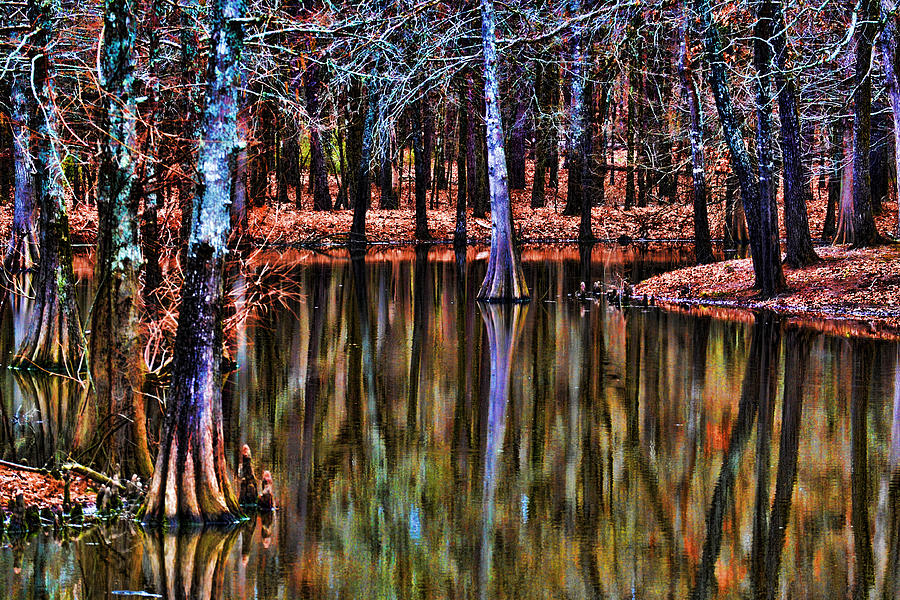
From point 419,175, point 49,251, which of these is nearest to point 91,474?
point 49,251

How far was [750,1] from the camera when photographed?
22453 mm

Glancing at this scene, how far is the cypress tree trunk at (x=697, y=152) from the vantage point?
29.3 meters

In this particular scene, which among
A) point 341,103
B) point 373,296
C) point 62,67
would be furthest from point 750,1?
point 341,103

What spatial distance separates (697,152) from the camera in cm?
3070

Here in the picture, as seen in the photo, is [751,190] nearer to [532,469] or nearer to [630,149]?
[532,469]

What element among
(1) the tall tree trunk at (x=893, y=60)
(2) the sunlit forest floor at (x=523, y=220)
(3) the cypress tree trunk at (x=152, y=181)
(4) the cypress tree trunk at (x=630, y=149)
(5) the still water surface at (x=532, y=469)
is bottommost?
(5) the still water surface at (x=532, y=469)

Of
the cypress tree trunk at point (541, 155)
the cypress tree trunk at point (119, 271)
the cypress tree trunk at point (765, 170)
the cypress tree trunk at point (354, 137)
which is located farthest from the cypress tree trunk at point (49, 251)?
the cypress tree trunk at point (541, 155)

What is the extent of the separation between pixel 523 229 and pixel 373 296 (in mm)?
26419

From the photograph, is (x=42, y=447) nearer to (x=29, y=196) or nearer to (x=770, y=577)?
(x=770, y=577)

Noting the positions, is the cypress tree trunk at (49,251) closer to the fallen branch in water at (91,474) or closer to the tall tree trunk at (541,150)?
the fallen branch in water at (91,474)

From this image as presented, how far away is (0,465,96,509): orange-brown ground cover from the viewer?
31.0 feet

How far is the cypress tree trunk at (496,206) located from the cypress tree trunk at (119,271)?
53.9ft

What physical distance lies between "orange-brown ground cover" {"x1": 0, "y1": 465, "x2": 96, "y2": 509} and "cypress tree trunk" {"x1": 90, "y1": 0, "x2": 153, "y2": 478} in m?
0.34

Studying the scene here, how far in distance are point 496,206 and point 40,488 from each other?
58.4 feet
